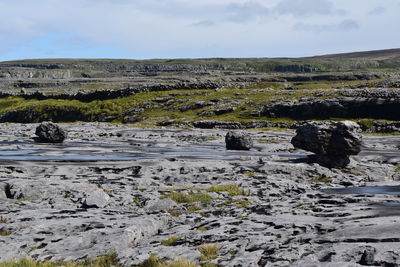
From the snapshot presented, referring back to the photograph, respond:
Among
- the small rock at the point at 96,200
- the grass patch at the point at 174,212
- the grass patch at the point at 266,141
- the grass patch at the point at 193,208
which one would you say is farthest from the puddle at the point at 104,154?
the grass patch at the point at 174,212

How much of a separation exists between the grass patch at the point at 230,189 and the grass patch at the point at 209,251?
14.9 metres

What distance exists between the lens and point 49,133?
3142 inches

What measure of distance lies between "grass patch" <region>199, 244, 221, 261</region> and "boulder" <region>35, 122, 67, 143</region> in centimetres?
6860

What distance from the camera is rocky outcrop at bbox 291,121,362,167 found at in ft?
159

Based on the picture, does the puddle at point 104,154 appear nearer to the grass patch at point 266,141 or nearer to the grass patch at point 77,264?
the grass patch at point 266,141

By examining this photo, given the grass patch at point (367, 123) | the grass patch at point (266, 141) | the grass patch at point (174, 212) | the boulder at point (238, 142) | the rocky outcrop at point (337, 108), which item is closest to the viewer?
the grass patch at point (174, 212)

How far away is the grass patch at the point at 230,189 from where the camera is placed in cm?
3288

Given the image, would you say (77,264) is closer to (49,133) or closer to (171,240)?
(171,240)

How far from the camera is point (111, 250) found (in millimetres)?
18062

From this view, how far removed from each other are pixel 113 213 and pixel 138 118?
120555 millimetres

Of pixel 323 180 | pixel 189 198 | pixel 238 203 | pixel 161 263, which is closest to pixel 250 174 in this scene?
pixel 323 180


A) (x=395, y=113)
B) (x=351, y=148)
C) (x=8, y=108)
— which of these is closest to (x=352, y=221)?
(x=351, y=148)

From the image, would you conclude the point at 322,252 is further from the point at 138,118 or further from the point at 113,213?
the point at 138,118

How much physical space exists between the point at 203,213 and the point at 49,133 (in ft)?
202
